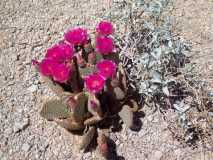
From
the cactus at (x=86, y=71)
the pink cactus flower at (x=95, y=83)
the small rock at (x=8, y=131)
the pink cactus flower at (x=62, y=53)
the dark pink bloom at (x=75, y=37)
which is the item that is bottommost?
the small rock at (x=8, y=131)

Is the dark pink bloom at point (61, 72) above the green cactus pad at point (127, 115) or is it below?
Result: above

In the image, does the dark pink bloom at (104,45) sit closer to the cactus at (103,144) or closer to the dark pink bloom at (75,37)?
the dark pink bloom at (75,37)

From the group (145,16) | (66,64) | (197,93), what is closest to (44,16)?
(145,16)

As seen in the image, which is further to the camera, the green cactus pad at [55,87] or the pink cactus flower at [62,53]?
the green cactus pad at [55,87]

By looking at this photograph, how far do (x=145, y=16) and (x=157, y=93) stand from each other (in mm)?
718

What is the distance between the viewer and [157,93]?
2758 mm

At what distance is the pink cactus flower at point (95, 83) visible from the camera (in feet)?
7.92

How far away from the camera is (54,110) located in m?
2.62

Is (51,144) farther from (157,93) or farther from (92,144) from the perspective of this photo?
(157,93)

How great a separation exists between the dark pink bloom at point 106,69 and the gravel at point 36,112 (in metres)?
0.42

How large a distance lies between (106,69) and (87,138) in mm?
382

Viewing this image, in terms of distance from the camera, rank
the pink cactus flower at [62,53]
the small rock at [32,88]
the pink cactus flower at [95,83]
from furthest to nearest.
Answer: the small rock at [32,88] → the pink cactus flower at [62,53] → the pink cactus flower at [95,83]

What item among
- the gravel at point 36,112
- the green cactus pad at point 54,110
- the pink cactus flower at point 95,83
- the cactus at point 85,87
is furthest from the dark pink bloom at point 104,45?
the gravel at point 36,112

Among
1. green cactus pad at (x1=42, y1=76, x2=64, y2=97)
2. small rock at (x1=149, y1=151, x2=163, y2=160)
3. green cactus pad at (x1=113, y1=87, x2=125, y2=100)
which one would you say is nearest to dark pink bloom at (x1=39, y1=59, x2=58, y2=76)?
green cactus pad at (x1=42, y1=76, x2=64, y2=97)
